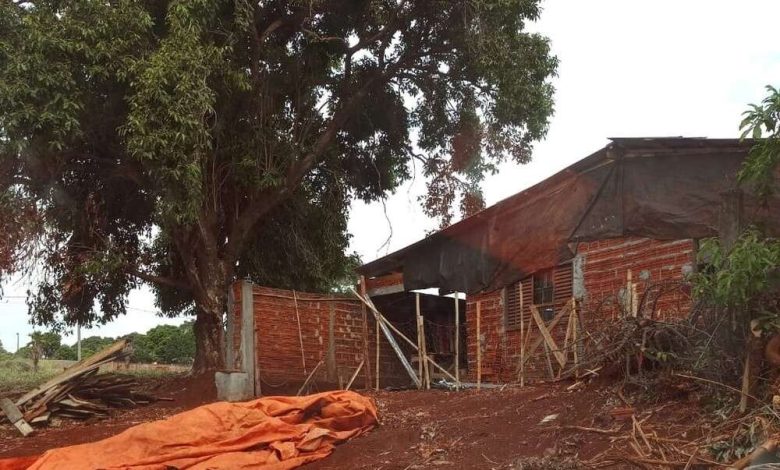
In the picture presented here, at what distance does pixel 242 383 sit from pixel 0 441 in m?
3.65

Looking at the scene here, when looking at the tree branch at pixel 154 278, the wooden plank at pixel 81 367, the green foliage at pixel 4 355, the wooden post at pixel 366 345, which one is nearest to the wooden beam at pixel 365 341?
the wooden post at pixel 366 345

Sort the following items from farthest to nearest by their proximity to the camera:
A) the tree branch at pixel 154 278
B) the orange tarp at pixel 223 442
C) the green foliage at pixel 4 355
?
the green foliage at pixel 4 355, the tree branch at pixel 154 278, the orange tarp at pixel 223 442

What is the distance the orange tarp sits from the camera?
7.98 m

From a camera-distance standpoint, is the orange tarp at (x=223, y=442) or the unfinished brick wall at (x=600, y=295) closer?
the orange tarp at (x=223, y=442)

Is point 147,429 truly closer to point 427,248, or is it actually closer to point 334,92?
point 427,248

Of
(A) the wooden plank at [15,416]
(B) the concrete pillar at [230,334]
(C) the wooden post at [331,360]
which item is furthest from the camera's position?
(C) the wooden post at [331,360]

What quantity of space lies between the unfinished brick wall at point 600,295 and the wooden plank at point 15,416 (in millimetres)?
7261

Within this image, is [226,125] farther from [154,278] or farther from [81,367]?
[81,367]

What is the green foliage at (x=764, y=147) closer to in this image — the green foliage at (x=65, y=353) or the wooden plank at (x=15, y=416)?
the wooden plank at (x=15, y=416)

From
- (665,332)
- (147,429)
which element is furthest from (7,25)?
(665,332)

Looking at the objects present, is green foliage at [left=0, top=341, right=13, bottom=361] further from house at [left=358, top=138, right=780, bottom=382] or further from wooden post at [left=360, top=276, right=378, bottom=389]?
house at [left=358, top=138, right=780, bottom=382]

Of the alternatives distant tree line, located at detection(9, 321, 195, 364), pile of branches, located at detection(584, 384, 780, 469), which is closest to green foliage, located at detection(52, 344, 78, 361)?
distant tree line, located at detection(9, 321, 195, 364)

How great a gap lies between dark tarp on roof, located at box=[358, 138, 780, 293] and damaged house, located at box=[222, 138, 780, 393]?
0.02m

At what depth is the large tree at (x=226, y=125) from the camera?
434 inches
